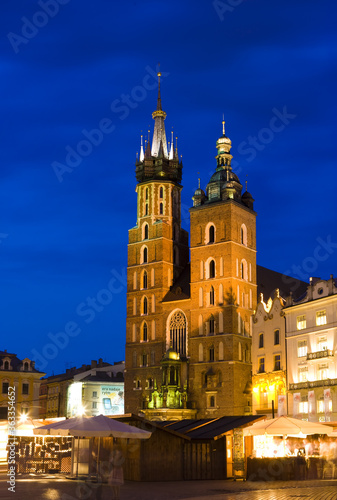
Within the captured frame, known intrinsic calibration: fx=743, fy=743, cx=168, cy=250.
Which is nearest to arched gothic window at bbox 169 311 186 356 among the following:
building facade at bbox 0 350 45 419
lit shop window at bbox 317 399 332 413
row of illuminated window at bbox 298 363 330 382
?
building facade at bbox 0 350 45 419

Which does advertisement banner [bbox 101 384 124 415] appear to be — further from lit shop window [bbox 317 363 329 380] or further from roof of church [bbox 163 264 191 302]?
lit shop window [bbox 317 363 329 380]

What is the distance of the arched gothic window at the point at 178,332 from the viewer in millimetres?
83062

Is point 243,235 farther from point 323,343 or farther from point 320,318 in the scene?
point 323,343

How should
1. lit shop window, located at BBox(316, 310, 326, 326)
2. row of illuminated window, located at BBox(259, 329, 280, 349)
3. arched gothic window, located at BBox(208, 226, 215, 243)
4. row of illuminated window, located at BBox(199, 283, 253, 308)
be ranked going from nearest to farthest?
lit shop window, located at BBox(316, 310, 326, 326) < row of illuminated window, located at BBox(259, 329, 280, 349) < row of illuminated window, located at BBox(199, 283, 253, 308) < arched gothic window, located at BBox(208, 226, 215, 243)

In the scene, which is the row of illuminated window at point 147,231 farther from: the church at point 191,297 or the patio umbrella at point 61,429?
the patio umbrella at point 61,429

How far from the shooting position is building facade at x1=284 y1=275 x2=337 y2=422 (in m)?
60.2

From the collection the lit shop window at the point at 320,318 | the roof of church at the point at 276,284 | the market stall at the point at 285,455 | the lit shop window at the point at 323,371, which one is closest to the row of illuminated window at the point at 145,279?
the roof of church at the point at 276,284

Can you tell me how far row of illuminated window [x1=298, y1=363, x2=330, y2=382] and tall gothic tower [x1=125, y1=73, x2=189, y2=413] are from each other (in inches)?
749

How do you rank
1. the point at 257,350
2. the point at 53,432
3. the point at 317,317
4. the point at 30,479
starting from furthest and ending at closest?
the point at 257,350
the point at 317,317
the point at 30,479
the point at 53,432

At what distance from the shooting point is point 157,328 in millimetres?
84500

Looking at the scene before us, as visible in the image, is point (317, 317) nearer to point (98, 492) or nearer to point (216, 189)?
point (216, 189)

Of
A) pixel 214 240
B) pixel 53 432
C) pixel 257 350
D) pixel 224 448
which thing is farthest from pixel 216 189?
pixel 53 432

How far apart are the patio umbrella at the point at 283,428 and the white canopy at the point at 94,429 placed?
6385 millimetres

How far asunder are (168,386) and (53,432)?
48.6 m
